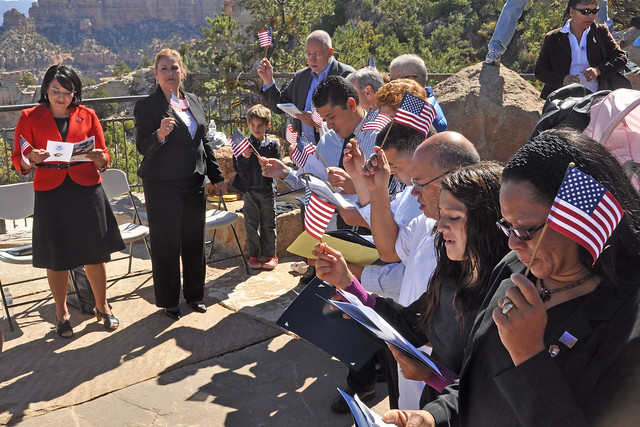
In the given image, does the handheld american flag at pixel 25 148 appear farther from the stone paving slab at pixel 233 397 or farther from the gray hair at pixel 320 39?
the gray hair at pixel 320 39

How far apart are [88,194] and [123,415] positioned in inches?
67.7

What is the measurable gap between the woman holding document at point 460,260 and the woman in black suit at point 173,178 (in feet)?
9.66

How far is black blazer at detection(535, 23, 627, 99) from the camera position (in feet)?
16.8

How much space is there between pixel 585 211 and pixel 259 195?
4.88 m

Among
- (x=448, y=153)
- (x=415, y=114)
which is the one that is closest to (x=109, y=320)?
(x=415, y=114)

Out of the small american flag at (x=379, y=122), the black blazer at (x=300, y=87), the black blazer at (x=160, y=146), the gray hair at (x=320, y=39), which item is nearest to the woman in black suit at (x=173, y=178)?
the black blazer at (x=160, y=146)

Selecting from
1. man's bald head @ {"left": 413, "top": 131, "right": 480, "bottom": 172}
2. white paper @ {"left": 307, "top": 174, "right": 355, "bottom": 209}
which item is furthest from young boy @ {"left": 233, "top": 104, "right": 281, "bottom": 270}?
man's bald head @ {"left": 413, "top": 131, "right": 480, "bottom": 172}

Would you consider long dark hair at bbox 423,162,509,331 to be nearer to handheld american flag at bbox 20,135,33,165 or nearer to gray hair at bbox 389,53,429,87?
gray hair at bbox 389,53,429,87

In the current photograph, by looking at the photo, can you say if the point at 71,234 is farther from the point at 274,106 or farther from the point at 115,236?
the point at 274,106

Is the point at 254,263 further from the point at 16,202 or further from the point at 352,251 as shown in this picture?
the point at 352,251

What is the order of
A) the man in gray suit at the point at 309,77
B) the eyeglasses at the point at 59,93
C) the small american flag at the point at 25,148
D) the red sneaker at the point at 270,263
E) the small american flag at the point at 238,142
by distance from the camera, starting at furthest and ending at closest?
the red sneaker at the point at 270,263 < the man in gray suit at the point at 309,77 < the small american flag at the point at 238,142 < the eyeglasses at the point at 59,93 < the small american flag at the point at 25,148

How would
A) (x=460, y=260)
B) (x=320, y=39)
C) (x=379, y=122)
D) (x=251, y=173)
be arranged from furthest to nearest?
(x=251, y=173), (x=320, y=39), (x=379, y=122), (x=460, y=260)

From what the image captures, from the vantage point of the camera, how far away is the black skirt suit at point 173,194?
188 inches

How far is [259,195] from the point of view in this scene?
6.11 metres
